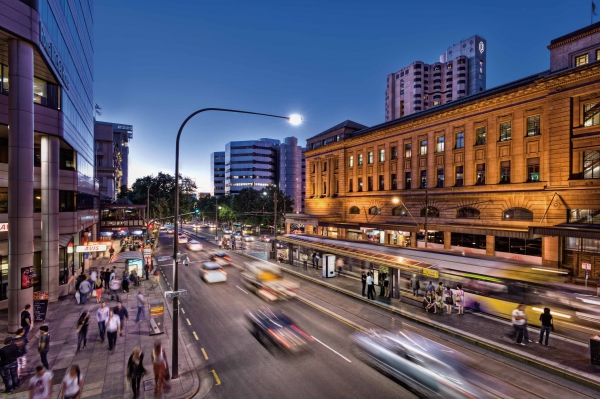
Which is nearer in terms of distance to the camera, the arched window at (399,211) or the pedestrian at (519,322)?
the pedestrian at (519,322)

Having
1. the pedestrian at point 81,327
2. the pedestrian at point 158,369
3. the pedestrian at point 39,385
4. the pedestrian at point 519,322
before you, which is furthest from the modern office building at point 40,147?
the pedestrian at point 519,322

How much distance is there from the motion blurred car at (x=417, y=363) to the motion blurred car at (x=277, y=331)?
2.53 meters

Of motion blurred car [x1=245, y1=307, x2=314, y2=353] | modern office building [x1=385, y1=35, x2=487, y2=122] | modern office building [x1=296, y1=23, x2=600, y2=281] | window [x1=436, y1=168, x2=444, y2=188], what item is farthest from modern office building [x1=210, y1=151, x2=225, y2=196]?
motion blurred car [x1=245, y1=307, x2=314, y2=353]

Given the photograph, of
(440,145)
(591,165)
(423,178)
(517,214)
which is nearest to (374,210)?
(423,178)

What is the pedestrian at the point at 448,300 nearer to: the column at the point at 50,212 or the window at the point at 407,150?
the column at the point at 50,212

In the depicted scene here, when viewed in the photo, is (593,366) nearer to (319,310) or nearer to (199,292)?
(319,310)

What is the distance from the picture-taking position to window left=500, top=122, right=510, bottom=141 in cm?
3183

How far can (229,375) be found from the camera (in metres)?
11.8

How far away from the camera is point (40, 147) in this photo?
21219mm

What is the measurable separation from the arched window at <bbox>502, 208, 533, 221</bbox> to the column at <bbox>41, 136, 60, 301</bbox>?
126ft

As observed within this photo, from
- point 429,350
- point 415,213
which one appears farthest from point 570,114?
point 429,350

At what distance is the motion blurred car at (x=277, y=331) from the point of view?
14.4 metres

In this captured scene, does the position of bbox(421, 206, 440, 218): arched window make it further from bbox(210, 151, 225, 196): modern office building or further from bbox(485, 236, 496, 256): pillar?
bbox(210, 151, 225, 196): modern office building

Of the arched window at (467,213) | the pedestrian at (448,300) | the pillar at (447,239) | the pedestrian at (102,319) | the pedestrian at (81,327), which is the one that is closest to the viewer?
the pedestrian at (81,327)
